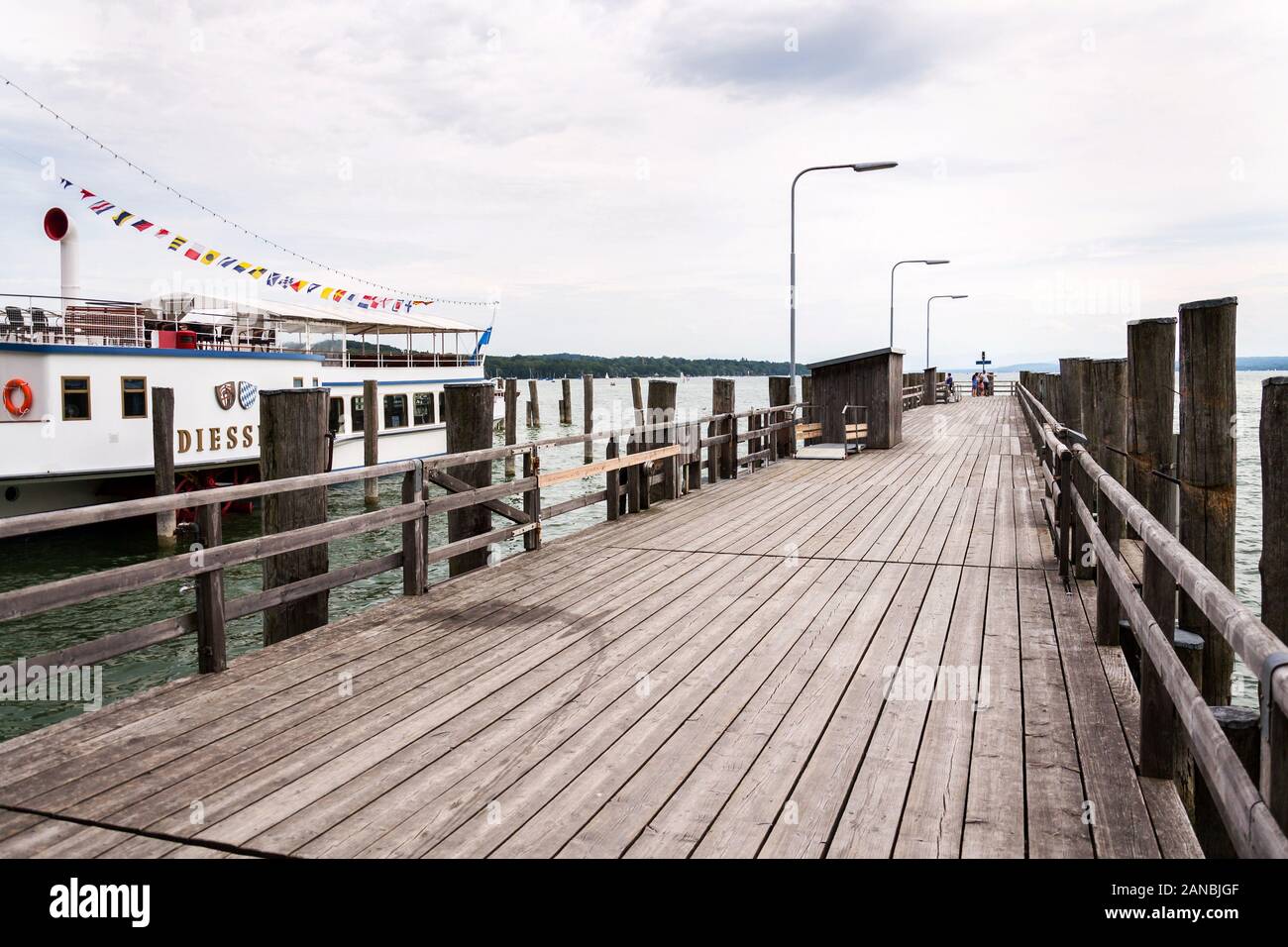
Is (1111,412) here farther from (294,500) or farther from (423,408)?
(423,408)

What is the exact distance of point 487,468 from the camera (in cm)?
832

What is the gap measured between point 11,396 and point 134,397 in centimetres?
230

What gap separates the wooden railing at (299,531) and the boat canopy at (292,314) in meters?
16.2

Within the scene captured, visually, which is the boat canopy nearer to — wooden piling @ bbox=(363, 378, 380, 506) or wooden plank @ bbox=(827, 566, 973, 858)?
wooden piling @ bbox=(363, 378, 380, 506)

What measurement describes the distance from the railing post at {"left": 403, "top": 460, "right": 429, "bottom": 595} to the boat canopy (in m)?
18.7

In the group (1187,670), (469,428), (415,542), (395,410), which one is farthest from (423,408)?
(1187,670)

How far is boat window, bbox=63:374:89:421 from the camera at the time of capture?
18.6 meters

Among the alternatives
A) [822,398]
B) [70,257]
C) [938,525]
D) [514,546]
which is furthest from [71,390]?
[938,525]

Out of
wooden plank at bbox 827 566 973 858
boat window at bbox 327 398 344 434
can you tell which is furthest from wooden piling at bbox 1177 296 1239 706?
boat window at bbox 327 398 344 434

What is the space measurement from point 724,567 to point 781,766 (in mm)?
4203

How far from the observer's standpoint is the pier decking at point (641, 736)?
11.3 feet

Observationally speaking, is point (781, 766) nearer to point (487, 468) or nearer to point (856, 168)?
point (487, 468)
